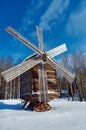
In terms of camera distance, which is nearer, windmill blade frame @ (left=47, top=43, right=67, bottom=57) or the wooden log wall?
the wooden log wall

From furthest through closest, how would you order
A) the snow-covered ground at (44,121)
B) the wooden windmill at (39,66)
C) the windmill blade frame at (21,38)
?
the windmill blade frame at (21,38)
the wooden windmill at (39,66)
the snow-covered ground at (44,121)

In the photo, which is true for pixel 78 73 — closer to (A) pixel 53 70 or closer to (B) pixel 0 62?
(B) pixel 0 62

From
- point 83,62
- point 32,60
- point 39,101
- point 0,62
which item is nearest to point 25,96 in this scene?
point 39,101

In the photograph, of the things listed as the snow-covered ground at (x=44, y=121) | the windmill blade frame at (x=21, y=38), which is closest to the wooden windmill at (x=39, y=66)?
the windmill blade frame at (x=21, y=38)

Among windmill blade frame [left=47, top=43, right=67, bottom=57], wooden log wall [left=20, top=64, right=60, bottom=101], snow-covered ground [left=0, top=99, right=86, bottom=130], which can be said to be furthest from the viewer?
windmill blade frame [left=47, top=43, right=67, bottom=57]

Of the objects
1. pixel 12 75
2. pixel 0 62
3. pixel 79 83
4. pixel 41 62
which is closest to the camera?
pixel 12 75

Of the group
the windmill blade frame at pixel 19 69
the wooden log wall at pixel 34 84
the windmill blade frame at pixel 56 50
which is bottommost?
the wooden log wall at pixel 34 84

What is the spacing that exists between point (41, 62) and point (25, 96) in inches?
129

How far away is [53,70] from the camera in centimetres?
1848

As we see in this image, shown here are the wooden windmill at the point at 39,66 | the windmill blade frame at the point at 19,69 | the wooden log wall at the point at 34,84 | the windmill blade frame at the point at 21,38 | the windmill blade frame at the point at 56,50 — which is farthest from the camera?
the windmill blade frame at the point at 56,50

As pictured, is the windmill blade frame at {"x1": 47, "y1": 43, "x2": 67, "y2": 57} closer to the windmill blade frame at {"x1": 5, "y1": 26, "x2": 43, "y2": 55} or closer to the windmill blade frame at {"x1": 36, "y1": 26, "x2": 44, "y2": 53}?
the windmill blade frame at {"x1": 36, "y1": 26, "x2": 44, "y2": 53}

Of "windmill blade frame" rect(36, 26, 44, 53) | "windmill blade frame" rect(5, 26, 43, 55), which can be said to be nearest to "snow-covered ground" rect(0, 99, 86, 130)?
"windmill blade frame" rect(5, 26, 43, 55)

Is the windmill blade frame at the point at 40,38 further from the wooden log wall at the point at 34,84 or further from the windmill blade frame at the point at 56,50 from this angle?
the wooden log wall at the point at 34,84

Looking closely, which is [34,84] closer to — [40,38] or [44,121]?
[40,38]
